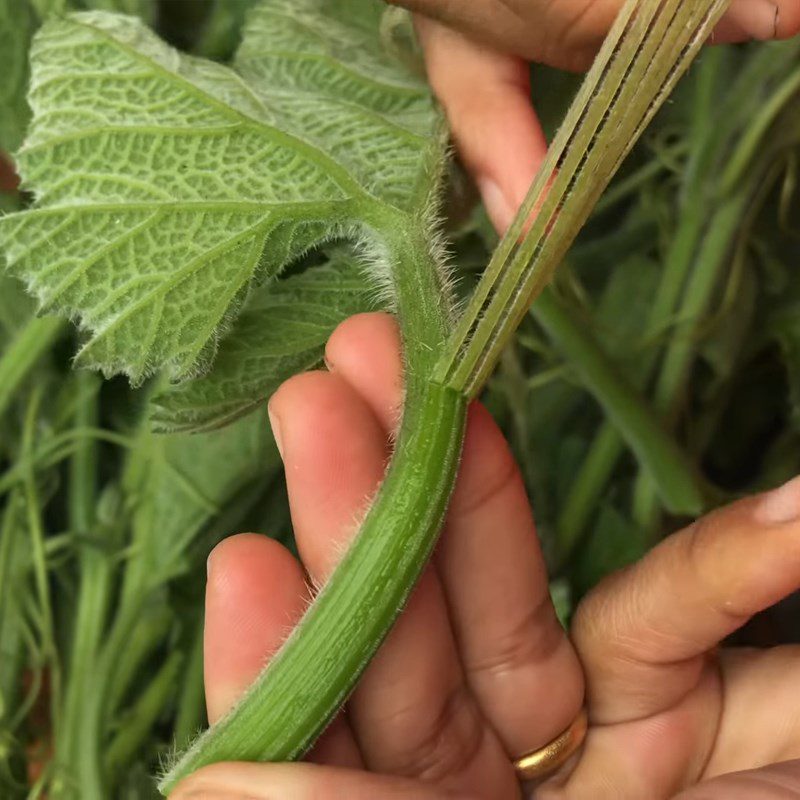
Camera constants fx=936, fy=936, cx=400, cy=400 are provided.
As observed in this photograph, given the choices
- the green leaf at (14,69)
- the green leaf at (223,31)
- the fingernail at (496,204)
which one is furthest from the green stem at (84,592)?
Answer: the fingernail at (496,204)

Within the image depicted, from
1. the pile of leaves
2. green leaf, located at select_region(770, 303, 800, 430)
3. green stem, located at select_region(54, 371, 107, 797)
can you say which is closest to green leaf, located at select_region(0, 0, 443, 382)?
the pile of leaves

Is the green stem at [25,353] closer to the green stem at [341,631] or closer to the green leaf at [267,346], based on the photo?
the green leaf at [267,346]

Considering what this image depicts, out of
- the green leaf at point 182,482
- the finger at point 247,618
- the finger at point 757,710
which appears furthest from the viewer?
the green leaf at point 182,482

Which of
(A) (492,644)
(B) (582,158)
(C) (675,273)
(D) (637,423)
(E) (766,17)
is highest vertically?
(E) (766,17)

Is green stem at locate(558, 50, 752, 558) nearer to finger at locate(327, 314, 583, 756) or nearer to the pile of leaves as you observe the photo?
the pile of leaves

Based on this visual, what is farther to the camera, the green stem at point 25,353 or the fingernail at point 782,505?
the green stem at point 25,353

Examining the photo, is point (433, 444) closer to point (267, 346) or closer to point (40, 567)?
point (267, 346)

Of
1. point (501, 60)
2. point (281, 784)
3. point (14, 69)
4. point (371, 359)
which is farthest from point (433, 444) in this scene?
point (14, 69)
